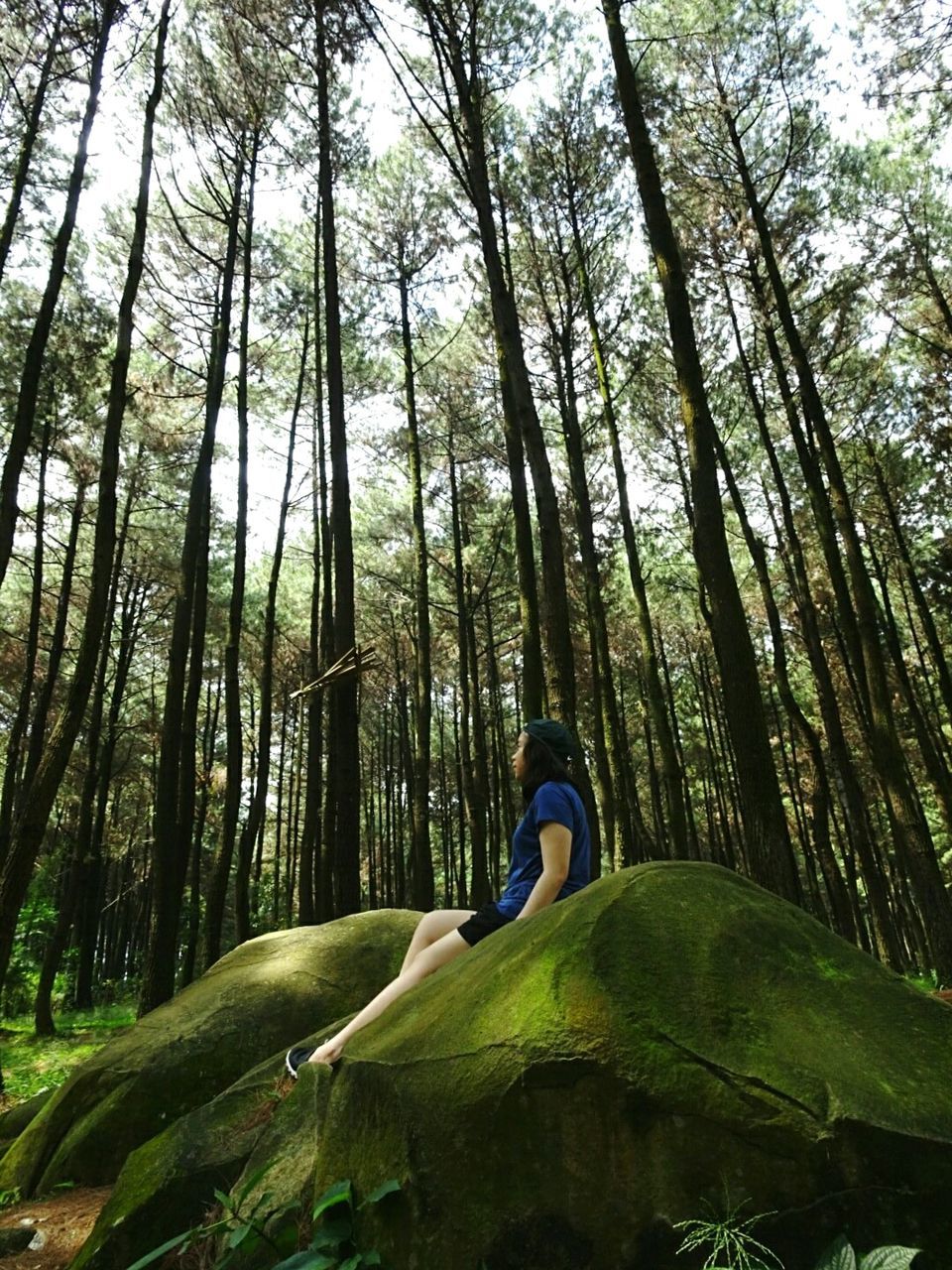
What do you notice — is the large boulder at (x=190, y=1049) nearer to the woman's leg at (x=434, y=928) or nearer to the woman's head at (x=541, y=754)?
the woman's leg at (x=434, y=928)

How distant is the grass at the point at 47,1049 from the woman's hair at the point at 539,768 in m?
7.03

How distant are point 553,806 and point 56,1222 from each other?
3085mm

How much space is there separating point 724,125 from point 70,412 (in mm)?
11981

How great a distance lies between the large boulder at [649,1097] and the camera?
1.68 metres

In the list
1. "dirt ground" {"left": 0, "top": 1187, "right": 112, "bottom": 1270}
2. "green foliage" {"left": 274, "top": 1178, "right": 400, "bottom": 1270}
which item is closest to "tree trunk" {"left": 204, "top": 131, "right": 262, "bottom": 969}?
"dirt ground" {"left": 0, "top": 1187, "right": 112, "bottom": 1270}

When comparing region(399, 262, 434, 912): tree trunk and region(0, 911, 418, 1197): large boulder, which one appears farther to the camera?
region(399, 262, 434, 912): tree trunk

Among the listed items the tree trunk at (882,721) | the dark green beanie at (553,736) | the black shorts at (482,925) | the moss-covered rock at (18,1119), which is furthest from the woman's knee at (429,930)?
the tree trunk at (882,721)

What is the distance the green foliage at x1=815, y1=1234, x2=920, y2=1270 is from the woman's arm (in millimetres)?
1504

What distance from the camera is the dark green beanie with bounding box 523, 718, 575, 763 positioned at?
131 inches

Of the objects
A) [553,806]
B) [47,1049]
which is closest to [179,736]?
[47,1049]

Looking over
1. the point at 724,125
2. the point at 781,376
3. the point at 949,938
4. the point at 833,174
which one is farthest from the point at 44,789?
the point at 833,174

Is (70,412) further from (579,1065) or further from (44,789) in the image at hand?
(579,1065)

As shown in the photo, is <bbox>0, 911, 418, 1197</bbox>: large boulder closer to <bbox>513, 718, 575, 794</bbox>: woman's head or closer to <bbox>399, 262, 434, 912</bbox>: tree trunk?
<bbox>513, 718, 575, 794</bbox>: woman's head

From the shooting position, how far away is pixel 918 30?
29.3ft
